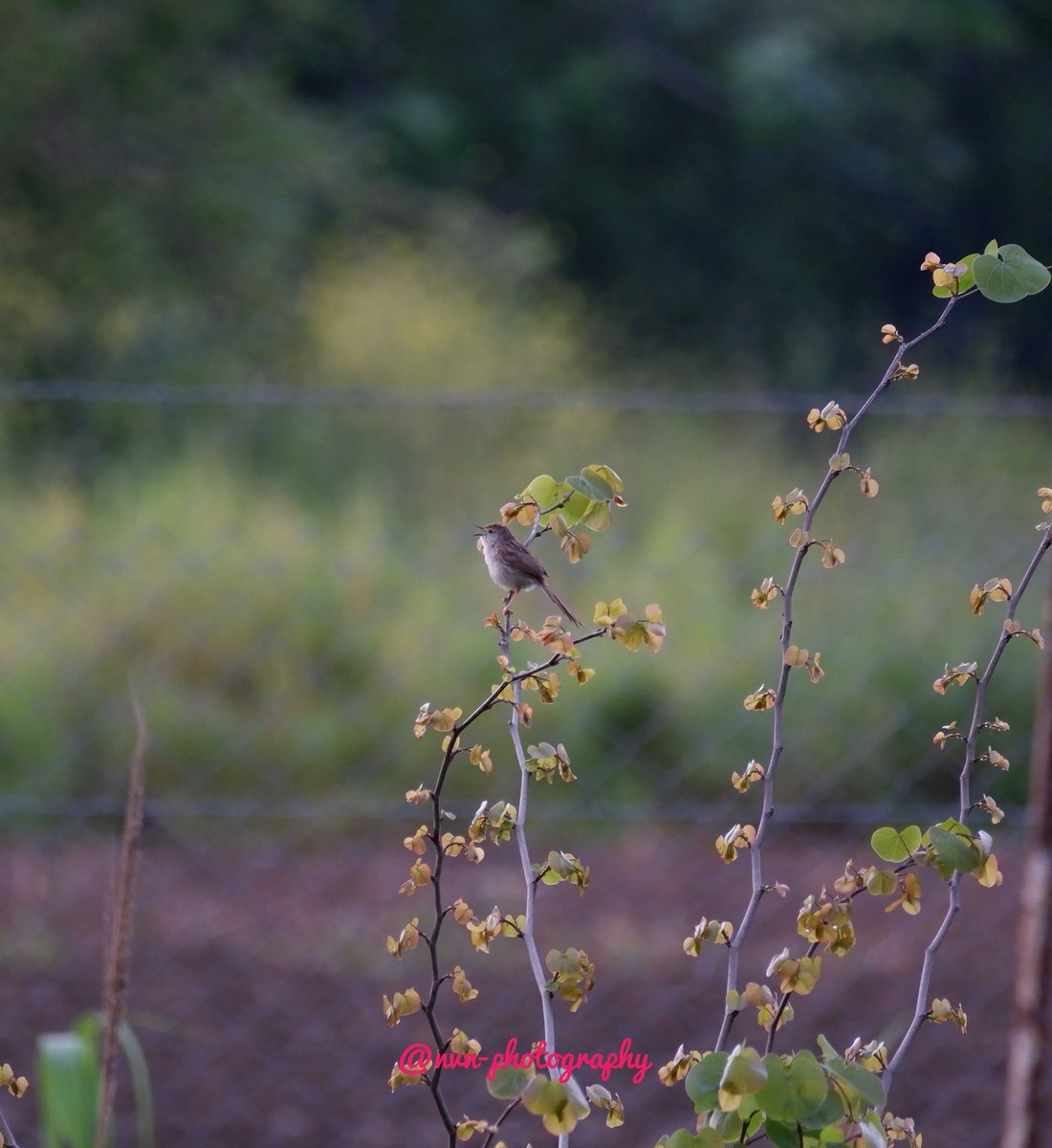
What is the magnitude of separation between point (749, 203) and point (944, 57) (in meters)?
2.45

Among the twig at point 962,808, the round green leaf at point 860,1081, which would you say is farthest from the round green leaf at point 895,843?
the round green leaf at point 860,1081

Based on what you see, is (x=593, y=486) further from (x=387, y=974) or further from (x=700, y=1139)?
(x=387, y=974)

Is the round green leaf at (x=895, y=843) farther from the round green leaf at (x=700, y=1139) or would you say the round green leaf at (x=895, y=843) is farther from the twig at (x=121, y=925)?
the twig at (x=121, y=925)

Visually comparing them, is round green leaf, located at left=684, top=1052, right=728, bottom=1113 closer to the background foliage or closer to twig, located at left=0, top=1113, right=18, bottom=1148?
twig, located at left=0, top=1113, right=18, bottom=1148

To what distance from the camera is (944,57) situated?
1520 centimetres

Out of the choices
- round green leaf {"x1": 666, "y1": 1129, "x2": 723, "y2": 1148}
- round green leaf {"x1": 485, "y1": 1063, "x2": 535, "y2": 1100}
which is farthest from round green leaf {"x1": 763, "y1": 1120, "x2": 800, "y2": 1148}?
round green leaf {"x1": 485, "y1": 1063, "x2": 535, "y2": 1100}

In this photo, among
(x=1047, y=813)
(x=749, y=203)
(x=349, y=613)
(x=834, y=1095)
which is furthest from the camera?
(x=749, y=203)

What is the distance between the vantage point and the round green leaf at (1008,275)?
3.73ft

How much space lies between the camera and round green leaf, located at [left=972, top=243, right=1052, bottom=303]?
1136 mm

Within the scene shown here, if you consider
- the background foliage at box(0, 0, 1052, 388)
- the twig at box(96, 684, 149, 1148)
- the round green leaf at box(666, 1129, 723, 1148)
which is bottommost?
the round green leaf at box(666, 1129, 723, 1148)

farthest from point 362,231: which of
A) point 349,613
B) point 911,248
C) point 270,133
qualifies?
point 349,613

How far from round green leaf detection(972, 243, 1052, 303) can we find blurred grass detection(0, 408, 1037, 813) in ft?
11.7

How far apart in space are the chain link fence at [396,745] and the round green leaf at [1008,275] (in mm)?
2288

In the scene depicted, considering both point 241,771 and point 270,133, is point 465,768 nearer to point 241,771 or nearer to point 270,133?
point 241,771
